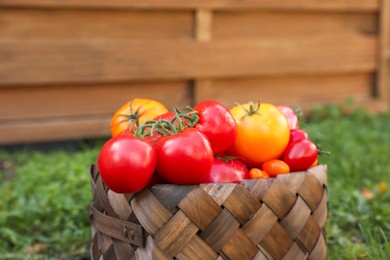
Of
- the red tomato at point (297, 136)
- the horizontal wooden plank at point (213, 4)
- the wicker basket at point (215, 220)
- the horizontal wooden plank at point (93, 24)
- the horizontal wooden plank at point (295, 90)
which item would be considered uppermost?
the horizontal wooden plank at point (213, 4)

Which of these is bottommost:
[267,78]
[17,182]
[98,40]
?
[17,182]

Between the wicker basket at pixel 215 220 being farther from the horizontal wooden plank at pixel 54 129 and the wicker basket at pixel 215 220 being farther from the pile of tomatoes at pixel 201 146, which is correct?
the horizontal wooden plank at pixel 54 129

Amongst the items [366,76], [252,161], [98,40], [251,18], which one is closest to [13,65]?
[98,40]

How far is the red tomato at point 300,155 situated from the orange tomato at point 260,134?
1.2 inches

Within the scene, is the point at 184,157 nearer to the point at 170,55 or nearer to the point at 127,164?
the point at 127,164

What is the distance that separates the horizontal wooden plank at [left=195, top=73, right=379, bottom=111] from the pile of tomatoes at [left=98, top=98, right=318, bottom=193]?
2.64 metres

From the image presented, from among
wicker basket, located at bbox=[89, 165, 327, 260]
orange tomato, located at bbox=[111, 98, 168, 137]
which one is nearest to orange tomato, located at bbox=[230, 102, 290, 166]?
wicker basket, located at bbox=[89, 165, 327, 260]

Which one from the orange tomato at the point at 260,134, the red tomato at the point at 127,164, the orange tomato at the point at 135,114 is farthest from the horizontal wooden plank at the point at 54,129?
the red tomato at the point at 127,164

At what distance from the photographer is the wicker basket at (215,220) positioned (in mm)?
1588

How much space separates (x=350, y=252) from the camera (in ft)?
7.71

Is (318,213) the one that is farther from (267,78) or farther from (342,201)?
(267,78)

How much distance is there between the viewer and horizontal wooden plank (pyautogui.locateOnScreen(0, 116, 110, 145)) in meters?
4.06

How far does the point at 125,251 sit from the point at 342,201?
1553mm

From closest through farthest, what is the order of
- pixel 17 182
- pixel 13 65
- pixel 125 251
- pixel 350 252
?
pixel 125 251, pixel 350 252, pixel 17 182, pixel 13 65
